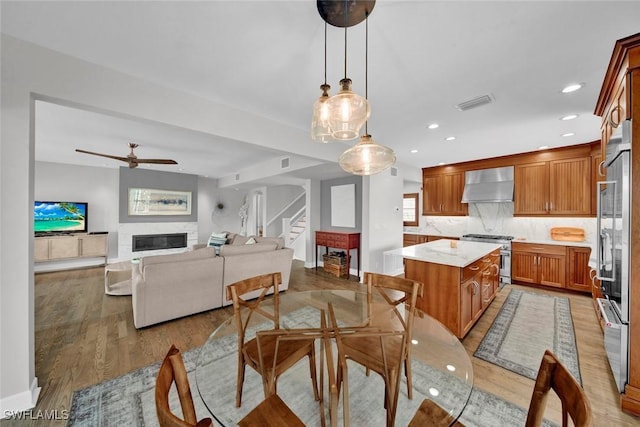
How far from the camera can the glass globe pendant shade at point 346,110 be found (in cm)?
148

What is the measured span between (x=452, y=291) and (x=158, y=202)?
751 centimetres

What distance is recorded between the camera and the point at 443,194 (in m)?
5.95

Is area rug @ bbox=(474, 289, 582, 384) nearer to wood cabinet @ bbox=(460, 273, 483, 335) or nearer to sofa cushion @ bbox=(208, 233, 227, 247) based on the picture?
wood cabinet @ bbox=(460, 273, 483, 335)

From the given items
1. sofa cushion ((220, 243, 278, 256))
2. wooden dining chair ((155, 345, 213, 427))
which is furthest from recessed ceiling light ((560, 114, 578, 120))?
wooden dining chair ((155, 345, 213, 427))

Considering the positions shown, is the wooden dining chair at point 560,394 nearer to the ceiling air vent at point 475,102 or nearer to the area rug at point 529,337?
the area rug at point 529,337

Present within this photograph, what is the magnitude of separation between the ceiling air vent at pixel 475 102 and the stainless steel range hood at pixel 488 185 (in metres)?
3.04

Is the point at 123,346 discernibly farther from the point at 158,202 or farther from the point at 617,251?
the point at 158,202

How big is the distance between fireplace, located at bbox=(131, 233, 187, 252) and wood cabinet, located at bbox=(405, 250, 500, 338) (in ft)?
22.5

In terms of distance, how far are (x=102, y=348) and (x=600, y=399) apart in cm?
427

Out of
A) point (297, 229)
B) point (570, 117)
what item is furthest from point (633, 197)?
point (297, 229)

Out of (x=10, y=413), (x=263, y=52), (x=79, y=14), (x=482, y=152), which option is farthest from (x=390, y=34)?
(x=482, y=152)

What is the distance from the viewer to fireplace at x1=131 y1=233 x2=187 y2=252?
21.5 ft

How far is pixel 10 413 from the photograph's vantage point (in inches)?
63.8

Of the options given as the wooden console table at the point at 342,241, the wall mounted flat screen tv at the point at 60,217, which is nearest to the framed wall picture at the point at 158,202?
the wall mounted flat screen tv at the point at 60,217
